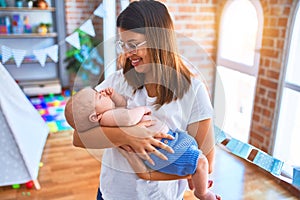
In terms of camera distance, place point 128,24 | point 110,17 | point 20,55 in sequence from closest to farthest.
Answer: point 128,24 → point 110,17 → point 20,55

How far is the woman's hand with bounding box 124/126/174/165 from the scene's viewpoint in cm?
75

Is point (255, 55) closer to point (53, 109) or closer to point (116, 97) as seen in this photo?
point (116, 97)

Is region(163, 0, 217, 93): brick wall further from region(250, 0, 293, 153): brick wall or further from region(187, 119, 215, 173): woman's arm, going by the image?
region(187, 119, 215, 173): woman's arm

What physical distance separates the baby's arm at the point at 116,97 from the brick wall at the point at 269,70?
5.16 ft

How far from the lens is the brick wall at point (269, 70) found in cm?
208

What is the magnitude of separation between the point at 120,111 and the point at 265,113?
177 cm

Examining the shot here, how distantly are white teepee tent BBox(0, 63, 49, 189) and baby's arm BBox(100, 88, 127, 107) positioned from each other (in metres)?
1.44

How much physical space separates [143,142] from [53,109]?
130 inches

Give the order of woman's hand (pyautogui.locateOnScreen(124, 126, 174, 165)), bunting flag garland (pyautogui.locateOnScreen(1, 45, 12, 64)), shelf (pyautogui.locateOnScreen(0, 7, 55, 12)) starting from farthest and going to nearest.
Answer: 1. shelf (pyautogui.locateOnScreen(0, 7, 55, 12))
2. bunting flag garland (pyautogui.locateOnScreen(1, 45, 12, 64))
3. woman's hand (pyautogui.locateOnScreen(124, 126, 174, 165))

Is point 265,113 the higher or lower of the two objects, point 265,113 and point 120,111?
the lower

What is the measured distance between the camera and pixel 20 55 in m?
3.28

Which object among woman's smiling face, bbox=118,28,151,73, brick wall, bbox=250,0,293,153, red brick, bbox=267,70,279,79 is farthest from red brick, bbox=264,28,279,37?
woman's smiling face, bbox=118,28,151,73

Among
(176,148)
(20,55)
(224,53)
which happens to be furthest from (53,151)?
(176,148)

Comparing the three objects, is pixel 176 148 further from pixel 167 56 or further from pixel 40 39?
pixel 40 39
